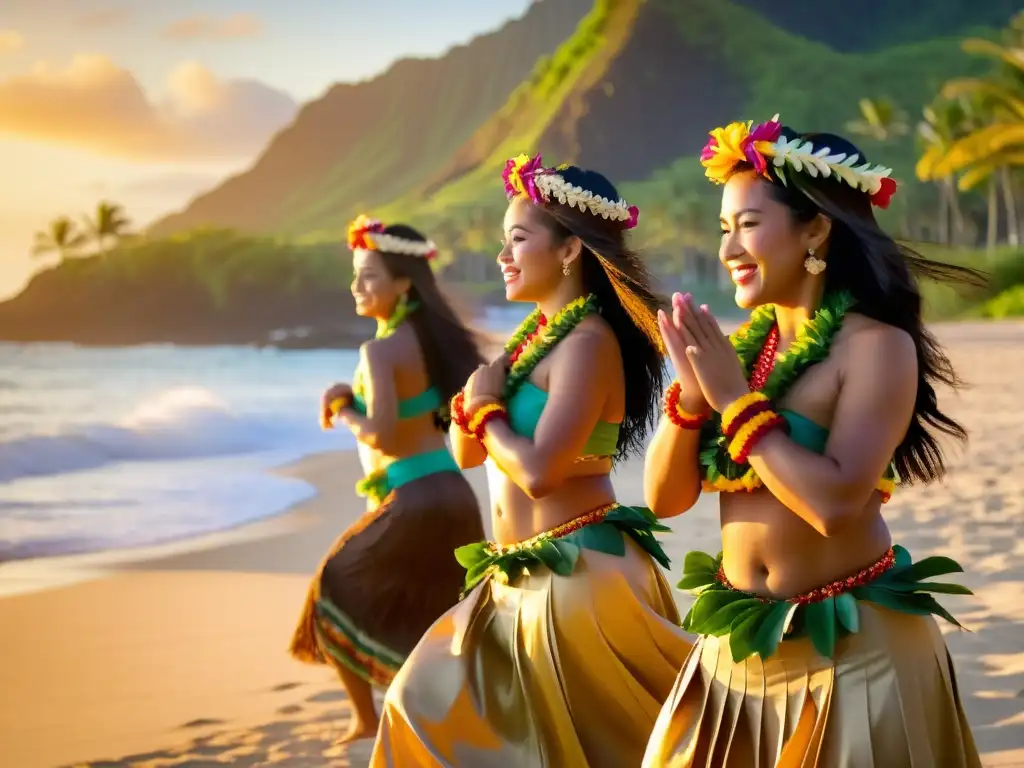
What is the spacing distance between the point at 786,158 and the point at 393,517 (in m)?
2.65

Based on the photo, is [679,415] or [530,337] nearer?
[679,415]

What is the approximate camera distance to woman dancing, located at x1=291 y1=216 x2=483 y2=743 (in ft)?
15.9

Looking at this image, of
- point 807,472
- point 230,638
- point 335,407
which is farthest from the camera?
point 230,638

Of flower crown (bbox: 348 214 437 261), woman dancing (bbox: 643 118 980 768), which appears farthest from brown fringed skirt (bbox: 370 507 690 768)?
flower crown (bbox: 348 214 437 261)

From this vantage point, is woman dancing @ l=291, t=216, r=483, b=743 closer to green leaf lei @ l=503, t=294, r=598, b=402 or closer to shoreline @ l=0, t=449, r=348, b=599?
green leaf lei @ l=503, t=294, r=598, b=402

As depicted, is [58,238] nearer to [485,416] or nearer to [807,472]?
[485,416]

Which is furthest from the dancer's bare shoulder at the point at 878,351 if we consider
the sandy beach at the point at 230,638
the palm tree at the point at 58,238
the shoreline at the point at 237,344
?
the palm tree at the point at 58,238

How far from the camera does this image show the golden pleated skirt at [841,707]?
7.77ft

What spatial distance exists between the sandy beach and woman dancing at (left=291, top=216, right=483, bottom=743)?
33 cm

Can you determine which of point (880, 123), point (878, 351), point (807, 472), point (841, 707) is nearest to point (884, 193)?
point (878, 351)

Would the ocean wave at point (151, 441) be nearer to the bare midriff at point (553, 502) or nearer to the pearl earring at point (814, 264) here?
the bare midriff at point (553, 502)

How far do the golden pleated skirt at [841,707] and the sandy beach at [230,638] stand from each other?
1997mm

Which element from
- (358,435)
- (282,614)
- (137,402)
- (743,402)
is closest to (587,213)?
(743,402)

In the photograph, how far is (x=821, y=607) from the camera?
2445 millimetres
